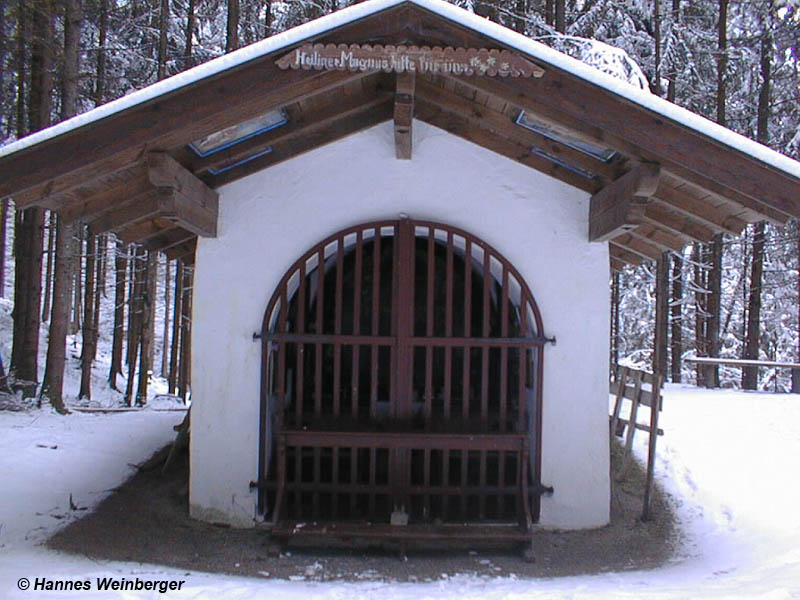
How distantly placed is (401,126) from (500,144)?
1.25 metres

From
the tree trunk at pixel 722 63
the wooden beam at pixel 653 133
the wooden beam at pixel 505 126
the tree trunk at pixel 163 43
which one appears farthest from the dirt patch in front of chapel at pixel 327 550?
the tree trunk at pixel 722 63

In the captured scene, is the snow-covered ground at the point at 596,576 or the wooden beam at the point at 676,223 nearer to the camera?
the snow-covered ground at the point at 596,576

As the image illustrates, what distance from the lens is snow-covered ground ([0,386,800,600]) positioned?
4.21 meters

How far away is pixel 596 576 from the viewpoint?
4797 millimetres

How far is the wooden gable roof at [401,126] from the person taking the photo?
14.7 feet

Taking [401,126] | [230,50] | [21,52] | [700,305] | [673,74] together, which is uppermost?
[673,74]

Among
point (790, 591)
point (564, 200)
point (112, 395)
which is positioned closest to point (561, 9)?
point (564, 200)

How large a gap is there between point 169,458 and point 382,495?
2.87 meters

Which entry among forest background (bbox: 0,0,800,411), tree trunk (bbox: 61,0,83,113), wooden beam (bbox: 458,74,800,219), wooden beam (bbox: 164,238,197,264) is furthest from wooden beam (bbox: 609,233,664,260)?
tree trunk (bbox: 61,0,83,113)

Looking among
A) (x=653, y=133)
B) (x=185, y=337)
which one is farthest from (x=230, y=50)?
(x=653, y=133)

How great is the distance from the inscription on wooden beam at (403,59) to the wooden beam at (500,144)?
1.49 m

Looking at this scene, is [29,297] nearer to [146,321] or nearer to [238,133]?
[146,321]

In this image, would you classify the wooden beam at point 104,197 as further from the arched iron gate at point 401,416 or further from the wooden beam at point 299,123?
the arched iron gate at point 401,416

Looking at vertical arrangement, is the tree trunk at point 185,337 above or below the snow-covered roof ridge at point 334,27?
below
